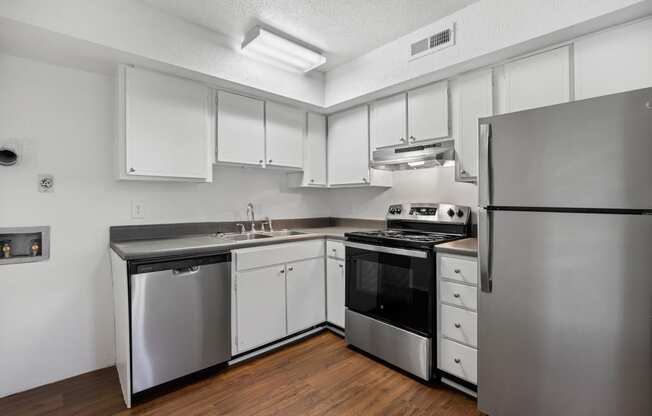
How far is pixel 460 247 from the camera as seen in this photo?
6.52 feet

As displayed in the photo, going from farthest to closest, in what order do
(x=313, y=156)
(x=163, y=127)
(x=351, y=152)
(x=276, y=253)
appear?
(x=313, y=156)
(x=351, y=152)
(x=276, y=253)
(x=163, y=127)

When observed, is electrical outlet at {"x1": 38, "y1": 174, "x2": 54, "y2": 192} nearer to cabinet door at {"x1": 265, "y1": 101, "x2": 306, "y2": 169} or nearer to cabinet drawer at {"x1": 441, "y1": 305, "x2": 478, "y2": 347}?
cabinet door at {"x1": 265, "y1": 101, "x2": 306, "y2": 169}

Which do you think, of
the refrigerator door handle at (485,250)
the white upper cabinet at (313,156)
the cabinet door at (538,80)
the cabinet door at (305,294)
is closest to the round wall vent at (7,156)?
the cabinet door at (305,294)

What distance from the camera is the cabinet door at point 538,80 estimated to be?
72.8 inches

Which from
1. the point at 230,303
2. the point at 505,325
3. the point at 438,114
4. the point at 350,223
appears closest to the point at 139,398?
the point at 230,303

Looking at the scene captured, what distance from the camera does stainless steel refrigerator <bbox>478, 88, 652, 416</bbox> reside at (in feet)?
4.10

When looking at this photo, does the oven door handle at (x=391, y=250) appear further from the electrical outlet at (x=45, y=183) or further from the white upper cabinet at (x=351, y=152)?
the electrical outlet at (x=45, y=183)

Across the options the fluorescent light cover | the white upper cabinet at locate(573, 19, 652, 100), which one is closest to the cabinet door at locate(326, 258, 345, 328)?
the fluorescent light cover

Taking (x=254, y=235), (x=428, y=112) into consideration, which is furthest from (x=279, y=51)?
(x=254, y=235)

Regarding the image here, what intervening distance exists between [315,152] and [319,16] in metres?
1.32

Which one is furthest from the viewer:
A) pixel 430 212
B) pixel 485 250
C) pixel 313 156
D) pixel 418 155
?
pixel 313 156

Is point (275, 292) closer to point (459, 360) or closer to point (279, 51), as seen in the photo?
point (459, 360)

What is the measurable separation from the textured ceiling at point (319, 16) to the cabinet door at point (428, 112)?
465mm

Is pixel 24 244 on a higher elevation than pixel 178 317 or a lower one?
higher
